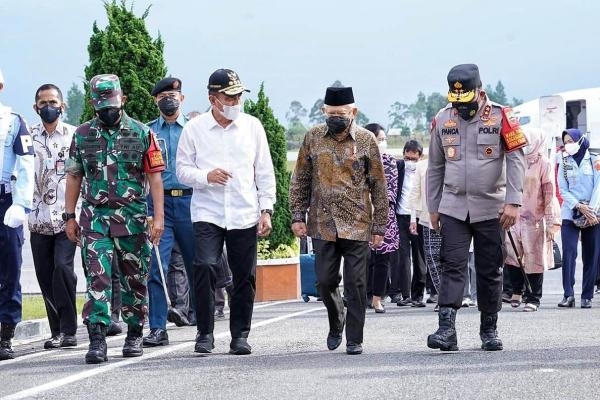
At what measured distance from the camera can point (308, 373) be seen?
9.49 metres

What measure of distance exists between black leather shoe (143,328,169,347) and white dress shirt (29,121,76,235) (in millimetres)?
1278

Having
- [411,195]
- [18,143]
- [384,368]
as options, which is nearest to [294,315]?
[411,195]

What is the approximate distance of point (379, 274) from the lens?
53.9 ft

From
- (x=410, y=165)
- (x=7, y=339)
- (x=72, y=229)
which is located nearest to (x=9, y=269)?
(x=7, y=339)

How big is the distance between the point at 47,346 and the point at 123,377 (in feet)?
9.82

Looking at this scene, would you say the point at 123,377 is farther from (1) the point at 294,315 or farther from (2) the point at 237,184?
(1) the point at 294,315

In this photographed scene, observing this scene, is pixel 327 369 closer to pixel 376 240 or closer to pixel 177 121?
pixel 376 240

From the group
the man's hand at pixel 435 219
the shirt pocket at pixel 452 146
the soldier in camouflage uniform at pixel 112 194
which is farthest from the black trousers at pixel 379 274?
the soldier in camouflage uniform at pixel 112 194

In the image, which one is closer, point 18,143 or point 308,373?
point 308,373

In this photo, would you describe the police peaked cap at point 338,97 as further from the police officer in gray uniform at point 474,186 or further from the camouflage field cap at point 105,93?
the camouflage field cap at point 105,93

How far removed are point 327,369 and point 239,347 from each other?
1295 millimetres

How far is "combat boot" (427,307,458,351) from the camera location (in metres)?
10.6

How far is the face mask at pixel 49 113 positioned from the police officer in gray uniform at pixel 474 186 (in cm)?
330

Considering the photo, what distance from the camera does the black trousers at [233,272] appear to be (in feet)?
36.0
